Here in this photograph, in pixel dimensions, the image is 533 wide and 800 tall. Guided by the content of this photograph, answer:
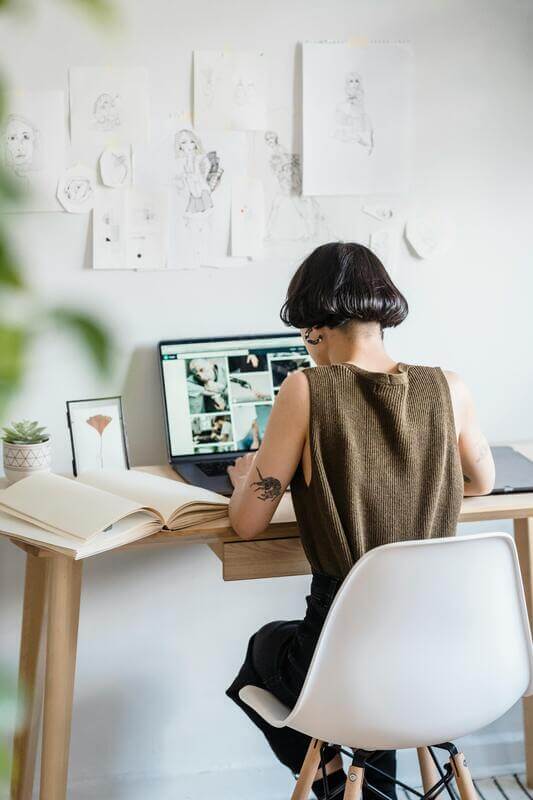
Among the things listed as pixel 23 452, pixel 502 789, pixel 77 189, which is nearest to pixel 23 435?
pixel 23 452

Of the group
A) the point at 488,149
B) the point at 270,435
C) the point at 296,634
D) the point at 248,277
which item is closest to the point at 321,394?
the point at 270,435

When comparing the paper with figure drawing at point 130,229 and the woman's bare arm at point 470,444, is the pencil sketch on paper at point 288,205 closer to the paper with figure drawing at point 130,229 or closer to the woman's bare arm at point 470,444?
the paper with figure drawing at point 130,229

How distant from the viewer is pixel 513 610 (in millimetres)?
1324

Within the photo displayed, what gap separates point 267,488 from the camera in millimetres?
1462

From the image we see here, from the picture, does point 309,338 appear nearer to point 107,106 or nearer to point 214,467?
point 214,467

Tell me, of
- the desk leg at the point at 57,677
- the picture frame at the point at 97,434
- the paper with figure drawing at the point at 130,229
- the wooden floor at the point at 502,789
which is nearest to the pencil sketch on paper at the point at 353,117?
the paper with figure drawing at the point at 130,229

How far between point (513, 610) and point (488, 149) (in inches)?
47.3

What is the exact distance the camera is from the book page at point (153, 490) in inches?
62.3

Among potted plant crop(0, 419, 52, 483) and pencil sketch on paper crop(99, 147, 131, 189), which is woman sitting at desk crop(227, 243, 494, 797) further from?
pencil sketch on paper crop(99, 147, 131, 189)

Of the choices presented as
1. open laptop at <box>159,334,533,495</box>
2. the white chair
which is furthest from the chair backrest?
open laptop at <box>159,334,533,495</box>

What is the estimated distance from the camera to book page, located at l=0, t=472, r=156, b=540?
1467 mm

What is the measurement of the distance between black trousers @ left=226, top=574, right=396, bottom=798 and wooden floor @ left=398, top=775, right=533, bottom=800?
2.07 ft

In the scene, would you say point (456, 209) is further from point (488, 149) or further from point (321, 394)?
point (321, 394)

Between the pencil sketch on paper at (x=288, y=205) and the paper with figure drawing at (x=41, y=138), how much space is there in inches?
17.2
